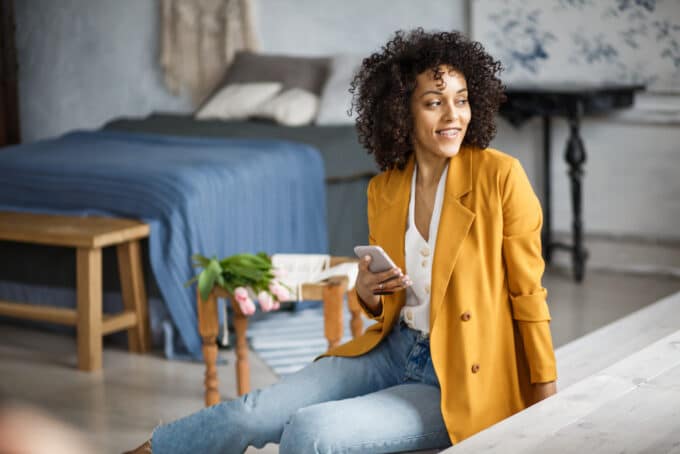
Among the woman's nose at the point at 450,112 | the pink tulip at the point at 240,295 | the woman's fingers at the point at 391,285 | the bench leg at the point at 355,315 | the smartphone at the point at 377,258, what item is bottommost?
the bench leg at the point at 355,315

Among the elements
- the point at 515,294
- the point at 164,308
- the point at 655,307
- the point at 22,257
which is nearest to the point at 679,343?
the point at 515,294

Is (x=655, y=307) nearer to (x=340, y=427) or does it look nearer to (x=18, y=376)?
(x=340, y=427)

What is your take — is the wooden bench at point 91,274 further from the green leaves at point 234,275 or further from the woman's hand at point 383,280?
the woman's hand at point 383,280

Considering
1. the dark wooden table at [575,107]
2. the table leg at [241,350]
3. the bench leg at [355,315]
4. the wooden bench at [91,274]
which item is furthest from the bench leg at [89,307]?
the dark wooden table at [575,107]

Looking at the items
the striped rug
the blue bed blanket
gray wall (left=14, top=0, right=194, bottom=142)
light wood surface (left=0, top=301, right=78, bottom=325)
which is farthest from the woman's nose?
gray wall (left=14, top=0, right=194, bottom=142)

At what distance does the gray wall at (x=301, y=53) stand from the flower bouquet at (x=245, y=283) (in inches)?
99.0

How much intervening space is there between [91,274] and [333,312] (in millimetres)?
1014

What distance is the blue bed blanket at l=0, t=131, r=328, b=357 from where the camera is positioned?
3.92 m

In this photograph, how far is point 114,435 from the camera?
10.2ft

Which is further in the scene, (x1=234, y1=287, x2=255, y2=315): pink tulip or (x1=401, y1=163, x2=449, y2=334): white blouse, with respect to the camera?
(x1=234, y1=287, x2=255, y2=315): pink tulip

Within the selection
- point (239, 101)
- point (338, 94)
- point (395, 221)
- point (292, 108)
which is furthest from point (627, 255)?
point (395, 221)

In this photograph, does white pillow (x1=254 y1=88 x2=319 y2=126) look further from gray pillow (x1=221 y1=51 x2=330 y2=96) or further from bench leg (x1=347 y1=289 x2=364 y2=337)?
bench leg (x1=347 y1=289 x2=364 y2=337)

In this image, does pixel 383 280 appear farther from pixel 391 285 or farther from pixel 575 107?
pixel 575 107

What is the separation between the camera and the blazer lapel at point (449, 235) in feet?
6.29
